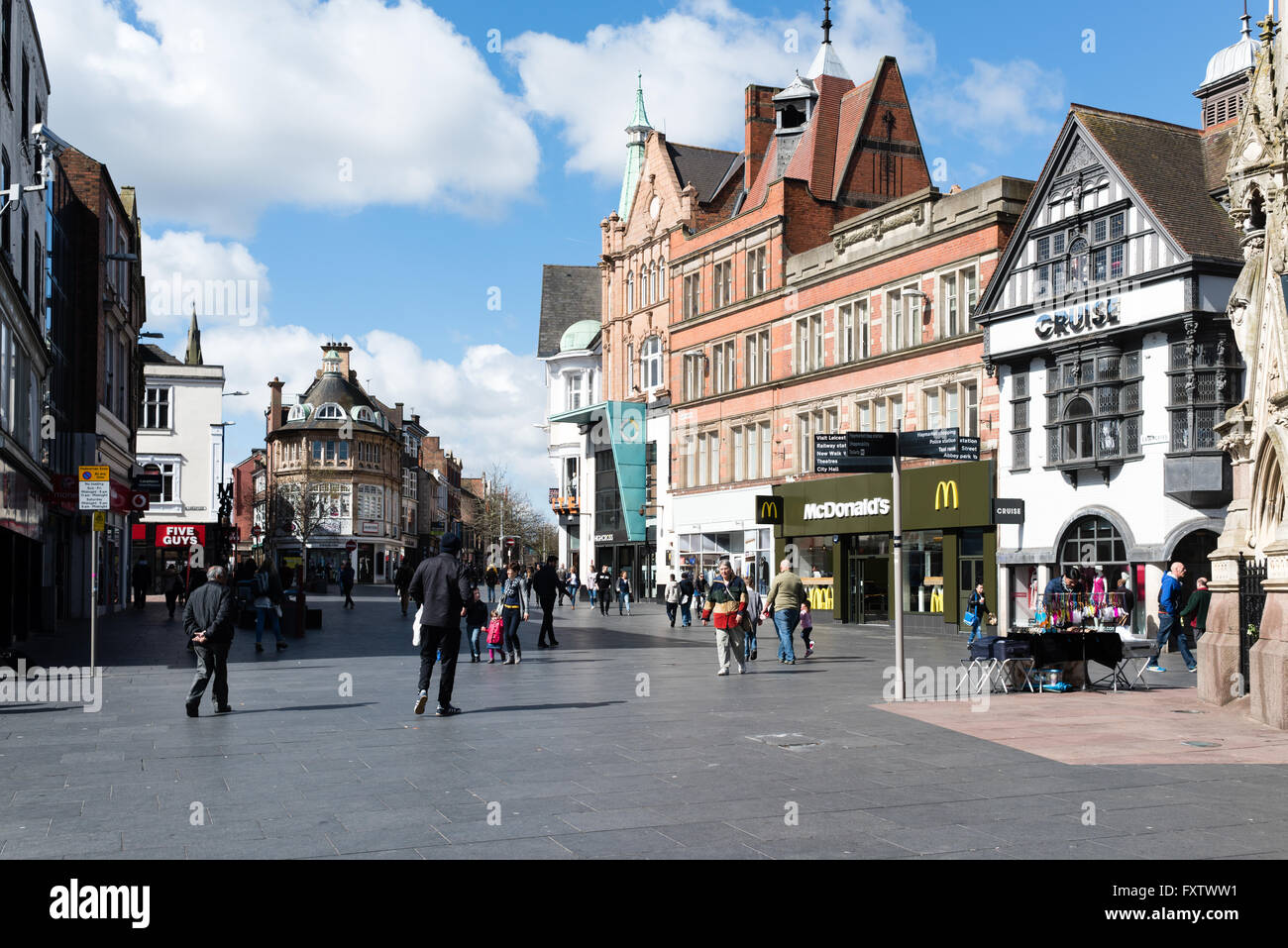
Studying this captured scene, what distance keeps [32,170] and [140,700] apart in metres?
20.4

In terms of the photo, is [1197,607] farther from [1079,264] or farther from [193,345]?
[193,345]

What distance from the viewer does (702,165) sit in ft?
203

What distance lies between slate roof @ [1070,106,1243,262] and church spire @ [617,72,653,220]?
109 feet

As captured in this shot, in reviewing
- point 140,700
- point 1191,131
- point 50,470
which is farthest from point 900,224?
point 140,700

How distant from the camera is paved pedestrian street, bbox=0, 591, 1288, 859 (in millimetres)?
7609

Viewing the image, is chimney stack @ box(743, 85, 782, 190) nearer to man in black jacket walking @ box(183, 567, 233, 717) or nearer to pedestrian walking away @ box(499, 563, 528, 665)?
pedestrian walking away @ box(499, 563, 528, 665)

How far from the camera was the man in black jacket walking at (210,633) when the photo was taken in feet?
44.6

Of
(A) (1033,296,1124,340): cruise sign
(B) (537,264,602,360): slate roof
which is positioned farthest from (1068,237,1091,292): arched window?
(B) (537,264,602,360): slate roof

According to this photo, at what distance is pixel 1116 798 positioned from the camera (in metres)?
9.02

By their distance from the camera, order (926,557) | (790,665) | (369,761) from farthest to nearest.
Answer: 1. (926,557)
2. (790,665)
3. (369,761)

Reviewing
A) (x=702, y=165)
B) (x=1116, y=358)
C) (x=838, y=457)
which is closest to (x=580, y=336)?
(x=702, y=165)

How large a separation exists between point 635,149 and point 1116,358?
3991cm

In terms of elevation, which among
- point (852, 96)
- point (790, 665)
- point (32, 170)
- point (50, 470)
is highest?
point (852, 96)
